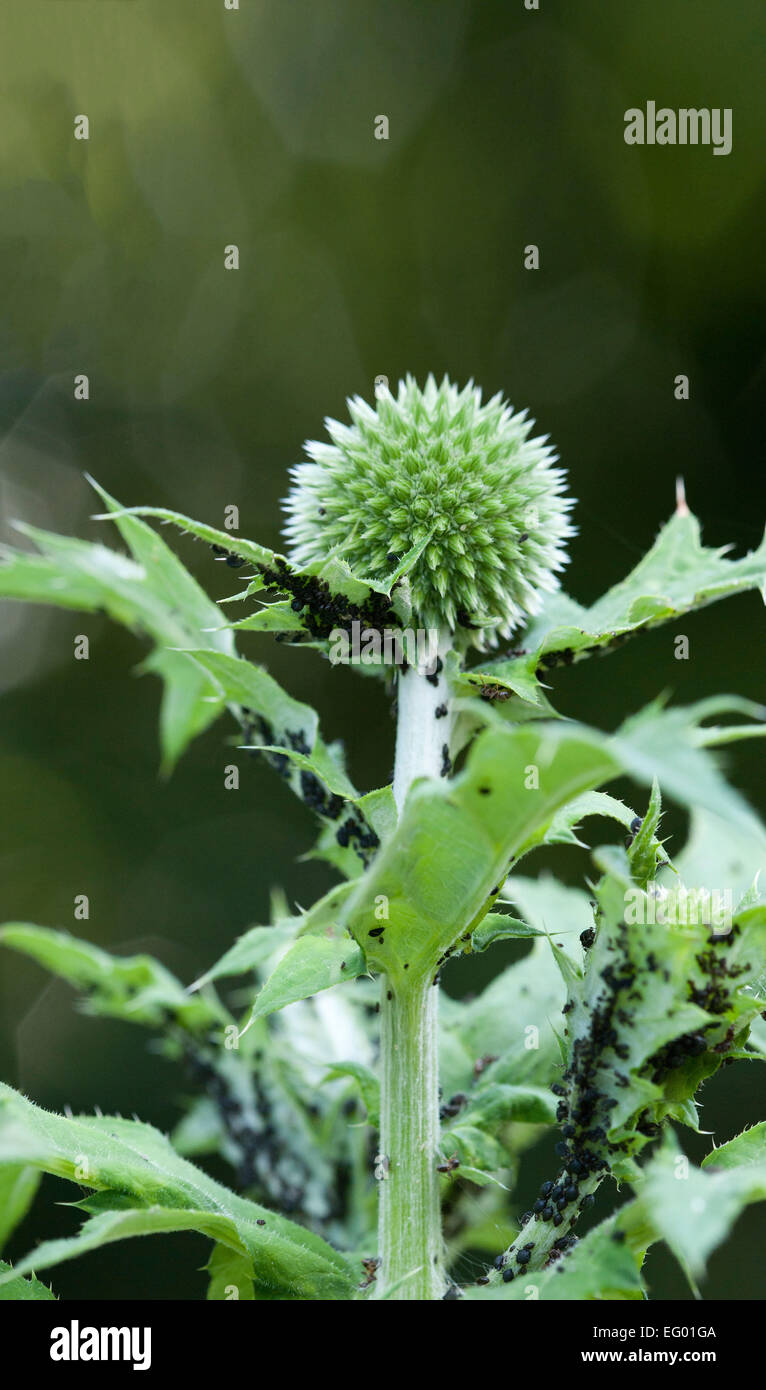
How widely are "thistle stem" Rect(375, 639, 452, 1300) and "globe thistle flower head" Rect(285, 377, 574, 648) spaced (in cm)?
39

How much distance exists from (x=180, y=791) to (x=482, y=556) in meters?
5.70

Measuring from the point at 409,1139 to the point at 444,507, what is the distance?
1.19 m

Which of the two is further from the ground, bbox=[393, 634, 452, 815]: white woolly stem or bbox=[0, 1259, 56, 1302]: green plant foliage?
bbox=[393, 634, 452, 815]: white woolly stem

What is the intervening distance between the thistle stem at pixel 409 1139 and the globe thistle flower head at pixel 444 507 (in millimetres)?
391

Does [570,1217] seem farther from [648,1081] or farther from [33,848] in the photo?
[33,848]

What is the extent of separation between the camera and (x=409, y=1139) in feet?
6.01

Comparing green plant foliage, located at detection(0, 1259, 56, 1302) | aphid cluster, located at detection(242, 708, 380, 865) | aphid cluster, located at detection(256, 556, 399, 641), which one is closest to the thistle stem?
aphid cluster, located at detection(242, 708, 380, 865)

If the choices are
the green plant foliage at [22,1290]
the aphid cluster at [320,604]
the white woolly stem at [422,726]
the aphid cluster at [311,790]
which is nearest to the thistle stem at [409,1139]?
the white woolly stem at [422,726]

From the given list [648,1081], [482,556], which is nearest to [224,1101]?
[648,1081]

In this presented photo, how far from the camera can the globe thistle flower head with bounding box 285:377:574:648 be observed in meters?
2.06

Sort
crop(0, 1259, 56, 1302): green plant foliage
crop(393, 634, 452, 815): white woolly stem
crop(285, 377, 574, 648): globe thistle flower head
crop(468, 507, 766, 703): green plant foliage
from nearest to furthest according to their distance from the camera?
crop(0, 1259, 56, 1302): green plant foliage
crop(468, 507, 766, 703): green plant foliage
crop(393, 634, 452, 815): white woolly stem
crop(285, 377, 574, 648): globe thistle flower head

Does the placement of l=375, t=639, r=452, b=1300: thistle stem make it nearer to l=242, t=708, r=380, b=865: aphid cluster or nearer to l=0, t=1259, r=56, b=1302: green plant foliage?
l=242, t=708, r=380, b=865: aphid cluster

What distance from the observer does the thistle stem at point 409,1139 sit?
179cm

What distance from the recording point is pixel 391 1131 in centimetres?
185
